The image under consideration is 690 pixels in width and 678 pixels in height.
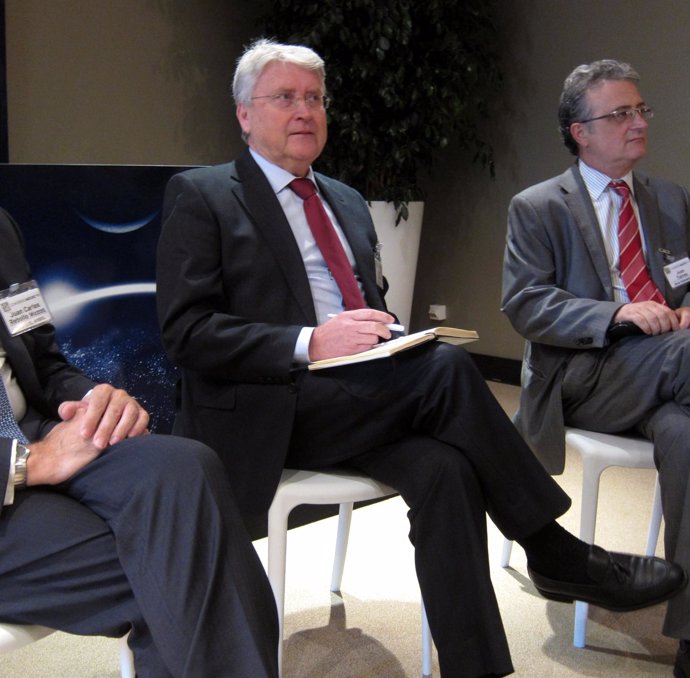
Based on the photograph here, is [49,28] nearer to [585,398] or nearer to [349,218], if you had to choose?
[349,218]

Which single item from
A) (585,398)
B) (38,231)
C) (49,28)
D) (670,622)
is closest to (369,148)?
(49,28)

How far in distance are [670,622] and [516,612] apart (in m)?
0.48

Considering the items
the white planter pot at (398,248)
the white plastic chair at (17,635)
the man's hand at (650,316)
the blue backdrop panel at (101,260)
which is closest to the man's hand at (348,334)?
the man's hand at (650,316)

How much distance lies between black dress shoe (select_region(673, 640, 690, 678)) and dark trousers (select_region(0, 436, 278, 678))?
1.14m

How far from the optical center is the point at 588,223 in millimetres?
2572

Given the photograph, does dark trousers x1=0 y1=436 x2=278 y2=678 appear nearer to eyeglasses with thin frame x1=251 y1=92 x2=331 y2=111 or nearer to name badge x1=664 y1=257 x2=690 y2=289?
eyeglasses with thin frame x1=251 y1=92 x2=331 y2=111

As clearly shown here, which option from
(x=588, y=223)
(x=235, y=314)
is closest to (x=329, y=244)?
(x=235, y=314)

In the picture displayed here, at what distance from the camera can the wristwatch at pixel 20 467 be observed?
4.78 ft

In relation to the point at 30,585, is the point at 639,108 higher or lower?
higher

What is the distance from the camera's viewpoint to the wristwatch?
4.78 feet

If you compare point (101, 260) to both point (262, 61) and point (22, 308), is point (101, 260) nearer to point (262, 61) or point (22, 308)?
point (262, 61)

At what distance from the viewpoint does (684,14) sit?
13.9ft

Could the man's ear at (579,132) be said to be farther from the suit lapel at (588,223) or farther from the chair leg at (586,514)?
the chair leg at (586,514)

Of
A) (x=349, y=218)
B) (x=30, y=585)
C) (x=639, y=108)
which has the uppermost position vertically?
(x=639, y=108)
